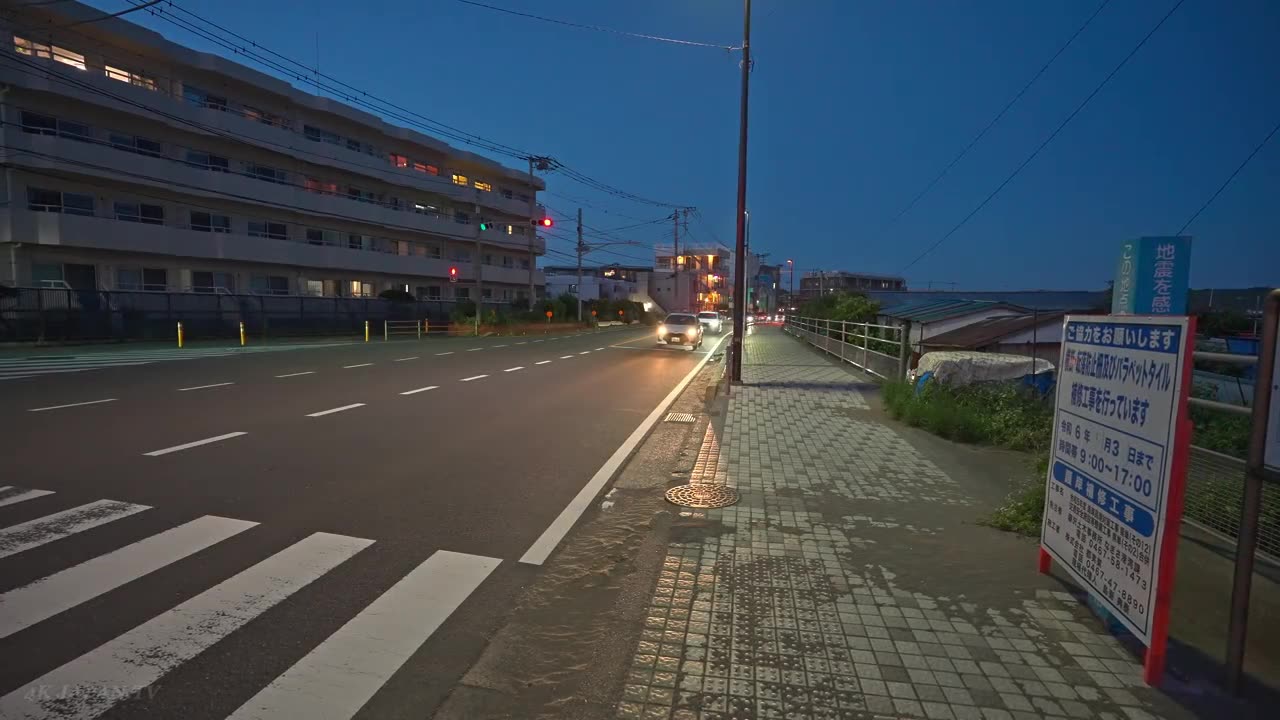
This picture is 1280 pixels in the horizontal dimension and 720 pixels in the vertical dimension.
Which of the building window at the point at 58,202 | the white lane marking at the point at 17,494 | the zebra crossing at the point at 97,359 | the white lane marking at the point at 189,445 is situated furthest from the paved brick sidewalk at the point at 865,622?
the building window at the point at 58,202

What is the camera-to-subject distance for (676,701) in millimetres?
2936

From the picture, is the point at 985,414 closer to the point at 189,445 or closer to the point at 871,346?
the point at 871,346

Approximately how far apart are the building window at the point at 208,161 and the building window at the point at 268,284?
608cm

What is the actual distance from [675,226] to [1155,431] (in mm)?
70846

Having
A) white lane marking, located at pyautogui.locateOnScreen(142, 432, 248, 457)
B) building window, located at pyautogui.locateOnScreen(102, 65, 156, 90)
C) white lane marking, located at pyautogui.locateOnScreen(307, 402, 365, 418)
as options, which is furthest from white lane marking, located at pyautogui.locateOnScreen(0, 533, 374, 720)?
building window, located at pyautogui.locateOnScreen(102, 65, 156, 90)

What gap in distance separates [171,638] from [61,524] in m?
2.58

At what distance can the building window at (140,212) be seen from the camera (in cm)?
3077

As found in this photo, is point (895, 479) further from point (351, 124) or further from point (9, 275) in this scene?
point (351, 124)

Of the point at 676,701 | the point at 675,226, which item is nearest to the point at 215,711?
the point at 676,701

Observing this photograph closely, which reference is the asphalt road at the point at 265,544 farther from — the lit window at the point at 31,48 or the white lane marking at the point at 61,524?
the lit window at the point at 31,48

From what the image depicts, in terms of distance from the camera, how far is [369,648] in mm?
3361

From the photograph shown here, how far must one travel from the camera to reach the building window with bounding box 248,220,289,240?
3714cm

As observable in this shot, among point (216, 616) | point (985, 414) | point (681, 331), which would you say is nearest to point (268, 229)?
point (681, 331)

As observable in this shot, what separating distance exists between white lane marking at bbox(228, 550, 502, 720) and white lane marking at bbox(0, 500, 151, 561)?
2.82 metres
